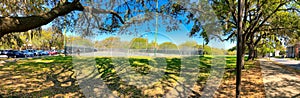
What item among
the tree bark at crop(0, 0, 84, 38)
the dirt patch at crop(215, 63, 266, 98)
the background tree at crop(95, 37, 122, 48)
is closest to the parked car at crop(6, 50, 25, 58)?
the background tree at crop(95, 37, 122, 48)

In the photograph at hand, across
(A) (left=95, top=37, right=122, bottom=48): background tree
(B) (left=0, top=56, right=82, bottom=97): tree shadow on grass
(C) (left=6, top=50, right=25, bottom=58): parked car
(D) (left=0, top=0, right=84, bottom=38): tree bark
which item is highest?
(D) (left=0, top=0, right=84, bottom=38): tree bark

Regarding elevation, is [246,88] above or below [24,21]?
below

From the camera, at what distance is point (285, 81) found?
728cm

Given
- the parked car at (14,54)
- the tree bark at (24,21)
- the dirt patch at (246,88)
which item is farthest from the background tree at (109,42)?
the parked car at (14,54)

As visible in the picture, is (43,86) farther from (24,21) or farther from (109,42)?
(24,21)

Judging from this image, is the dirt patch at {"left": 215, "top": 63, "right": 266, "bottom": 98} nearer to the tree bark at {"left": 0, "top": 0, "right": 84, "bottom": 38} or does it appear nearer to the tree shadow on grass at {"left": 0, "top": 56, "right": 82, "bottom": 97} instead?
the tree shadow on grass at {"left": 0, "top": 56, "right": 82, "bottom": 97}

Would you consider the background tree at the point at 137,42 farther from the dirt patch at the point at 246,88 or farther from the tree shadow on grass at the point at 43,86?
the dirt patch at the point at 246,88

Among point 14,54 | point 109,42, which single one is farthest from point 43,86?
point 14,54

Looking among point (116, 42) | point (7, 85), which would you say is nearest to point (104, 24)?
point (116, 42)

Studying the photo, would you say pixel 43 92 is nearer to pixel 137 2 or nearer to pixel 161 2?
pixel 137 2

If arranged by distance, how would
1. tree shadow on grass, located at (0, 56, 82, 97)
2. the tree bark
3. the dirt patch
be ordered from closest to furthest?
the tree bark < tree shadow on grass, located at (0, 56, 82, 97) < the dirt patch

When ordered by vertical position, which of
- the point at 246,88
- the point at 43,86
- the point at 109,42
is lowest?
the point at 246,88

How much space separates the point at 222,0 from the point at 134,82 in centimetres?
564

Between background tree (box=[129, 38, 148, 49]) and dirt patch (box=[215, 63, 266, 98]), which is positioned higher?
background tree (box=[129, 38, 148, 49])
